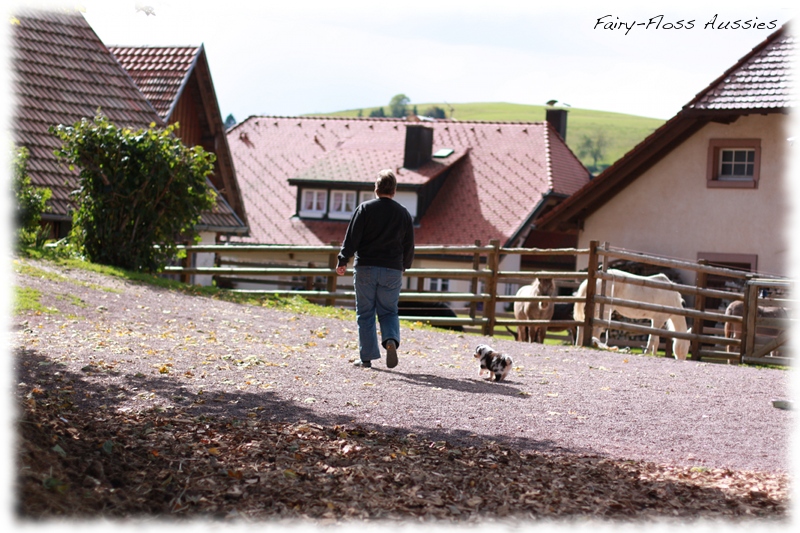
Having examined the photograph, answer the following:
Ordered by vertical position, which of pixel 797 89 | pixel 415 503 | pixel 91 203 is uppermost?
pixel 797 89

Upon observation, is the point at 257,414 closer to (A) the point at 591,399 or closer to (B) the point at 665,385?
(A) the point at 591,399

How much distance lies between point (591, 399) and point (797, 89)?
14234 millimetres

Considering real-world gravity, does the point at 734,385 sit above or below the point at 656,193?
below


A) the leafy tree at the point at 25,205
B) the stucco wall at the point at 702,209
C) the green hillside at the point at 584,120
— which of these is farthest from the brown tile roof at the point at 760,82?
the green hillside at the point at 584,120

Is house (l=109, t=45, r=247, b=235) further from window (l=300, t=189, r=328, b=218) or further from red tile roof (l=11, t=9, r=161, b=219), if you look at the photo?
window (l=300, t=189, r=328, b=218)

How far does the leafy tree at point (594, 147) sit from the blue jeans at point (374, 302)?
131854mm

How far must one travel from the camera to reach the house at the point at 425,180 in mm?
42656

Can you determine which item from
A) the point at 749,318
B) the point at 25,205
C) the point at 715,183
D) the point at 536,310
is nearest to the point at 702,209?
the point at 715,183

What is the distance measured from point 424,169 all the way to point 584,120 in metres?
127

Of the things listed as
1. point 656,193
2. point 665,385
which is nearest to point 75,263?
point 665,385

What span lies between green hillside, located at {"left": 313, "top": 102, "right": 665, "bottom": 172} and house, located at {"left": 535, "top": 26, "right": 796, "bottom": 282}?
367 feet

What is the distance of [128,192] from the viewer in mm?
18047

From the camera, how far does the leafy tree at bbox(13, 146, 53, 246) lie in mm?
17578

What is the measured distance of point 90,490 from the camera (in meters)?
5.18
